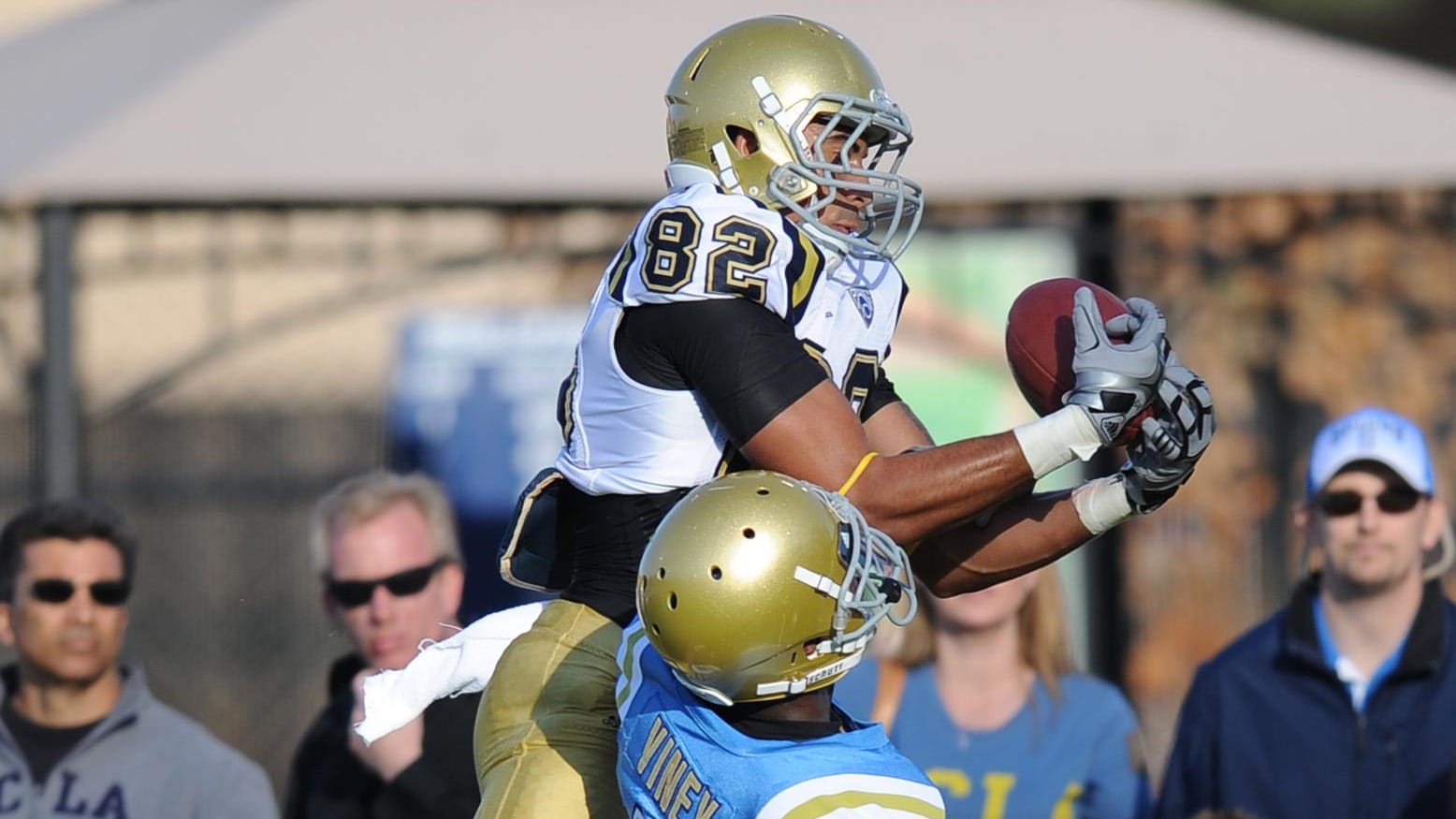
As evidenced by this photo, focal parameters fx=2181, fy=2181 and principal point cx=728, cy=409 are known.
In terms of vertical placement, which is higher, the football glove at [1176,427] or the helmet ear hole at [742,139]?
the helmet ear hole at [742,139]

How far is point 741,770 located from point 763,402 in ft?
1.90

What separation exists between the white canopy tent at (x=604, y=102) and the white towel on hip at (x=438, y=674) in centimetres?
351

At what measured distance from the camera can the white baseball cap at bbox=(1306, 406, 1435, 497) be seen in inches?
218

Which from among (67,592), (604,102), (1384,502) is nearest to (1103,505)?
(1384,502)

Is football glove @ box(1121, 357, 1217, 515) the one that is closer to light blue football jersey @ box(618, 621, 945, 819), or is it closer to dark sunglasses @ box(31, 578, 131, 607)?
light blue football jersey @ box(618, 621, 945, 819)

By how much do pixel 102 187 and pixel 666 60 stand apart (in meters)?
1.97

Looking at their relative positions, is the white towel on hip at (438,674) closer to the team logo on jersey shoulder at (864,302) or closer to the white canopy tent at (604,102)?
the team logo on jersey shoulder at (864,302)

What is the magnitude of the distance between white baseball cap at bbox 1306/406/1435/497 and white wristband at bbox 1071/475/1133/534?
211cm

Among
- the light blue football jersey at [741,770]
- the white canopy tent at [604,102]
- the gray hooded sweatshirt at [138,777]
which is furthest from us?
the white canopy tent at [604,102]

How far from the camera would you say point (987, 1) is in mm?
8203

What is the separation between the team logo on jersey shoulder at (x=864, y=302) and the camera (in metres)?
3.71

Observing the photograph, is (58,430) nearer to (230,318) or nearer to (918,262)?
(230,318)

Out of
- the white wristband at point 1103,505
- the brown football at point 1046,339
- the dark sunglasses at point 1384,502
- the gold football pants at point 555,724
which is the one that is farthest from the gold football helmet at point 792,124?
the dark sunglasses at point 1384,502

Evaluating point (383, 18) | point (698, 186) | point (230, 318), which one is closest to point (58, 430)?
point (230, 318)
